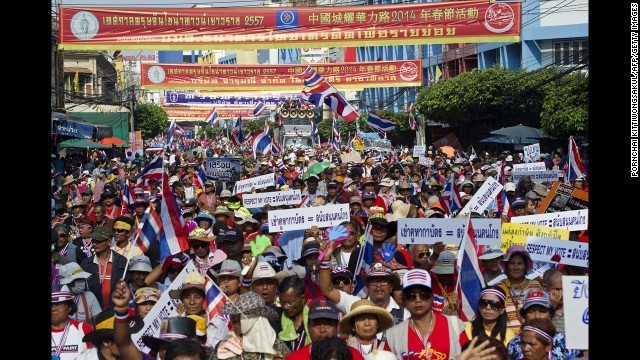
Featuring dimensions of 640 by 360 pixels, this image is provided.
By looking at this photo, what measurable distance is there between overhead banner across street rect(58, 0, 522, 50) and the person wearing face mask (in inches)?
562

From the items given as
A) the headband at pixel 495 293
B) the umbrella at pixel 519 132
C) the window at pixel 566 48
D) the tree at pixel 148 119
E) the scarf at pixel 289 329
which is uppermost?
the window at pixel 566 48

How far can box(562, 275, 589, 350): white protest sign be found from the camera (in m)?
5.42

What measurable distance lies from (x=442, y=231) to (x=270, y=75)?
3006cm

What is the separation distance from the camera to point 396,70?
38.1 metres

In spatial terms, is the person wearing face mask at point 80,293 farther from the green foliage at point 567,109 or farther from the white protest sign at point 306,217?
the green foliage at point 567,109

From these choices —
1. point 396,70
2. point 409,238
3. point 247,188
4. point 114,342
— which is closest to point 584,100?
point 396,70

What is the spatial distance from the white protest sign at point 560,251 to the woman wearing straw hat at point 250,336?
3.12m

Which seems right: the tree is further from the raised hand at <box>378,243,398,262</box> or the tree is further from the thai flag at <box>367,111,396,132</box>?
the raised hand at <box>378,243,398,262</box>

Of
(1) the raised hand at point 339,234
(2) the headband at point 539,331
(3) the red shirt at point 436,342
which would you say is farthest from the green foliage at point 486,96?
(2) the headband at point 539,331

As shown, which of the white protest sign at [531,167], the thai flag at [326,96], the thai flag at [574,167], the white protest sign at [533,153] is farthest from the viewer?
the thai flag at [326,96]

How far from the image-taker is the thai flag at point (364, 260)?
28.1ft

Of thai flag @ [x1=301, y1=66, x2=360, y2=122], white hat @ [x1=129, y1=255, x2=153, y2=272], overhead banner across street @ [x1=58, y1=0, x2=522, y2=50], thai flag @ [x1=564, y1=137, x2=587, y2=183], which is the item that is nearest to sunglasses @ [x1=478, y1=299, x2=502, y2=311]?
white hat @ [x1=129, y1=255, x2=153, y2=272]

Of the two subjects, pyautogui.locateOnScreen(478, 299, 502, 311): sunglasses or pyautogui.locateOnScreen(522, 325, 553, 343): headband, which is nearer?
pyautogui.locateOnScreen(522, 325, 553, 343): headband
